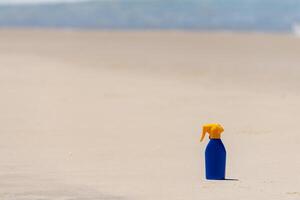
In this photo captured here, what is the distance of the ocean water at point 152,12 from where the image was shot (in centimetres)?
6838

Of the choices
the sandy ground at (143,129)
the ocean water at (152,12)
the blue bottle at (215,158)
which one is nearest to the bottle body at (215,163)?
the blue bottle at (215,158)

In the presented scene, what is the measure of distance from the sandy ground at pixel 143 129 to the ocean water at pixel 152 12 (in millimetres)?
44602

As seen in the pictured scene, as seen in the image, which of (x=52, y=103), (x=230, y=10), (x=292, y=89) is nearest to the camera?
(x=52, y=103)

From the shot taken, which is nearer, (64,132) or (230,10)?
(64,132)

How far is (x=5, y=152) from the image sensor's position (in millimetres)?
8914

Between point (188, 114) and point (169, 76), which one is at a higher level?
point (169, 76)

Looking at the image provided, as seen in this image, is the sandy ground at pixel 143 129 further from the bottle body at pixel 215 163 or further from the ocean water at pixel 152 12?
the ocean water at pixel 152 12

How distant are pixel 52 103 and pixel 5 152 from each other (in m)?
4.11

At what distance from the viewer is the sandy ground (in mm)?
7387

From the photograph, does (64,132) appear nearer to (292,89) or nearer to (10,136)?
(10,136)

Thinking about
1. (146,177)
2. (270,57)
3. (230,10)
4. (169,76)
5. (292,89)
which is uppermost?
(230,10)

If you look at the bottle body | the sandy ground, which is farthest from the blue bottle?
the sandy ground

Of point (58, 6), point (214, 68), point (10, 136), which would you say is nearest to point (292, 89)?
point (214, 68)

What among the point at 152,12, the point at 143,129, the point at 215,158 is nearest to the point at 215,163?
the point at 215,158
